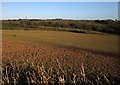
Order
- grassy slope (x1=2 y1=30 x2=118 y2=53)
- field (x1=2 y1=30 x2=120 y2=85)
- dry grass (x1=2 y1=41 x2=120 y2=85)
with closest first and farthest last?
dry grass (x1=2 y1=41 x2=120 y2=85)
field (x1=2 y1=30 x2=120 y2=85)
grassy slope (x1=2 y1=30 x2=118 y2=53)

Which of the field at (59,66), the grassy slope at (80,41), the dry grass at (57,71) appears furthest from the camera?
the grassy slope at (80,41)

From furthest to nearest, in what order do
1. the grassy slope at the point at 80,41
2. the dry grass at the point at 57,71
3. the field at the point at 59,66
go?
the grassy slope at the point at 80,41 → the field at the point at 59,66 → the dry grass at the point at 57,71

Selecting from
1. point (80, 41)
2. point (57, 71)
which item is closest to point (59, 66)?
point (57, 71)

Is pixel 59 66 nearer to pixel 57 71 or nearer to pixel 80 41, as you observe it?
pixel 57 71

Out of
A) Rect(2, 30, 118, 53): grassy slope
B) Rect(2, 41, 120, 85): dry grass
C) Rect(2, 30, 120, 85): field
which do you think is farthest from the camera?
Rect(2, 30, 118, 53): grassy slope

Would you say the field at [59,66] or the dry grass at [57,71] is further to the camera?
the field at [59,66]

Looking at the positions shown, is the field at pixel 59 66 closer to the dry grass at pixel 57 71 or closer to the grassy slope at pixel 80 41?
the dry grass at pixel 57 71

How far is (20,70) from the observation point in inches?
287

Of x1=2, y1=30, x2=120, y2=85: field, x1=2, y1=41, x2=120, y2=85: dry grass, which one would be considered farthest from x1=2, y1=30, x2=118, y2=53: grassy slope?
x1=2, y1=41, x2=120, y2=85: dry grass

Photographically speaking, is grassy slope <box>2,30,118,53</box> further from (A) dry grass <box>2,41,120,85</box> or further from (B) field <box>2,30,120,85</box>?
(A) dry grass <box>2,41,120,85</box>

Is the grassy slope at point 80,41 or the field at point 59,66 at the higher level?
the grassy slope at point 80,41

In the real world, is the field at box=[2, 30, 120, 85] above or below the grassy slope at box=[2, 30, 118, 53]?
below

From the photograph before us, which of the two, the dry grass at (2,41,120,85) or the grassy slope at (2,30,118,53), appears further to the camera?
the grassy slope at (2,30,118,53)

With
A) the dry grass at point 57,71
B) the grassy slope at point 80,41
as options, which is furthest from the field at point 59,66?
the grassy slope at point 80,41
